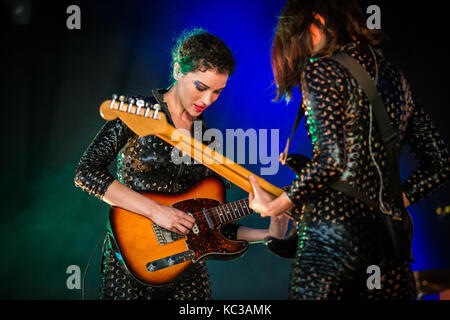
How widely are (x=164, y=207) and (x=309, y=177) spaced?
1072 millimetres

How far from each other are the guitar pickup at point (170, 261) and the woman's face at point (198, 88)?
0.90m

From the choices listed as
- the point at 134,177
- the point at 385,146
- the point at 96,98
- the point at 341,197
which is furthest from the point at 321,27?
the point at 96,98

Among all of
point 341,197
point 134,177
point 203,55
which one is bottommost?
point 134,177

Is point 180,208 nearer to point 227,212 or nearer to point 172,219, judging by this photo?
point 172,219

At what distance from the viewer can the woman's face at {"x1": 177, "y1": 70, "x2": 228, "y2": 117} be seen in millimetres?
2537

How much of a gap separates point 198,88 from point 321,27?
38.2 inches

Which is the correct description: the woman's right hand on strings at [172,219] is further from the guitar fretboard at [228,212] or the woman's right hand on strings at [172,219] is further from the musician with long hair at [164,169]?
the guitar fretboard at [228,212]

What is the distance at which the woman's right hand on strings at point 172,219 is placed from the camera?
2.33 m

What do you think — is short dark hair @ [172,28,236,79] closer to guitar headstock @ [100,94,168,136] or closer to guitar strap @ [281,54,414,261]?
guitar headstock @ [100,94,168,136]

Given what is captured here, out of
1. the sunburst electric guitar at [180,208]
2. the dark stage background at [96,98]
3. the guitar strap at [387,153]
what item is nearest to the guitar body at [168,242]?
the sunburst electric guitar at [180,208]

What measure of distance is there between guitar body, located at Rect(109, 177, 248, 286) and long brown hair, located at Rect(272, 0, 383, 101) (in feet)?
3.63

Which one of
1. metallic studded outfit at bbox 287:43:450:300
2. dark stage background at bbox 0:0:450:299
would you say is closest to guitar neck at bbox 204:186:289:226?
metallic studded outfit at bbox 287:43:450:300

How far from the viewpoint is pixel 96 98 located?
425 centimetres

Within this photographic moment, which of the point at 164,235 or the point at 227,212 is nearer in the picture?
the point at 164,235
